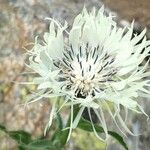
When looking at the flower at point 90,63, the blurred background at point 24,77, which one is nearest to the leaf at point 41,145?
the flower at point 90,63

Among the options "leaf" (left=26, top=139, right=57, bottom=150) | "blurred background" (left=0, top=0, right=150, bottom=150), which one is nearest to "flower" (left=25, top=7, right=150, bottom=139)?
"leaf" (left=26, top=139, right=57, bottom=150)

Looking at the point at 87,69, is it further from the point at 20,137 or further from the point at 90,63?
the point at 20,137

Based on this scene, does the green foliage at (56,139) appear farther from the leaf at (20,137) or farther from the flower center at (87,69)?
the flower center at (87,69)

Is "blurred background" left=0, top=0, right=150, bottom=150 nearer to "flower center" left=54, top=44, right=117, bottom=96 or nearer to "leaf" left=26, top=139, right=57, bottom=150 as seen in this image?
"leaf" left=26, top=139, right=57, bottom=150

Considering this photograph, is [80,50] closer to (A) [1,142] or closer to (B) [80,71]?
(B) [80,71]

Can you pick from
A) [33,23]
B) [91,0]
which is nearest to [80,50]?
[33,23]

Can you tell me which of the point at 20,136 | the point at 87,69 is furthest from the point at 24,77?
the point at 87,69
